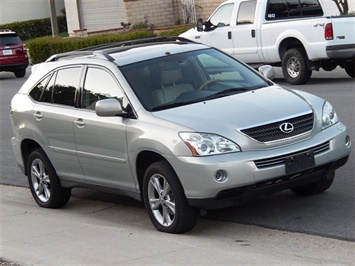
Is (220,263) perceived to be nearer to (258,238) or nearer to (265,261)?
(265,261)

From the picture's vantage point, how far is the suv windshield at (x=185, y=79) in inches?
317

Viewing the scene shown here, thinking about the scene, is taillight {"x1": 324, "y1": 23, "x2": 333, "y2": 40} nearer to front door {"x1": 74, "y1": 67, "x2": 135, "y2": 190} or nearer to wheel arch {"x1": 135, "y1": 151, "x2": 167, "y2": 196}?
front door {"x1": 74, "y1": 67, "x2": 135, "y2": 190}

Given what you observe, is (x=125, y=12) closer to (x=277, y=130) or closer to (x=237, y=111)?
(x=237, y=111)

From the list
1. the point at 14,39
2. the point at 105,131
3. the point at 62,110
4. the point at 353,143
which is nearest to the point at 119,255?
the point at 105,131

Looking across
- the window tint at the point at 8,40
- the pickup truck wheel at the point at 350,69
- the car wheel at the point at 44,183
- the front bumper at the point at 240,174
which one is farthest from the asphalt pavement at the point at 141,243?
the window tint at the point at 8,40

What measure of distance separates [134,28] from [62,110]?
23.7m

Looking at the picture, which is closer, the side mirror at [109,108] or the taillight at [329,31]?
the side mirror at [109,108]

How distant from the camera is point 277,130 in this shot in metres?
7.32

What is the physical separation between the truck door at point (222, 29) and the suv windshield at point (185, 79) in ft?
34.9

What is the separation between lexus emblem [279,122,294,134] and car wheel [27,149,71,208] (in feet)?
9.54

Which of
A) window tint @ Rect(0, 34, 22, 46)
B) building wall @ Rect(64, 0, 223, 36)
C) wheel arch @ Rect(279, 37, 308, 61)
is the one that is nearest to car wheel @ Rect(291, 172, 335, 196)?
wheel arch @ Rect(279, 37, 308, 61)

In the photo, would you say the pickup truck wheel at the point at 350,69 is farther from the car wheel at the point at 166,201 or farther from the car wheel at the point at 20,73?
the car wheel at the point at 20,73

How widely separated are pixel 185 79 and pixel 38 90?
6.67 feet

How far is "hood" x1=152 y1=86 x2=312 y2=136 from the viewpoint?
7.27 m
